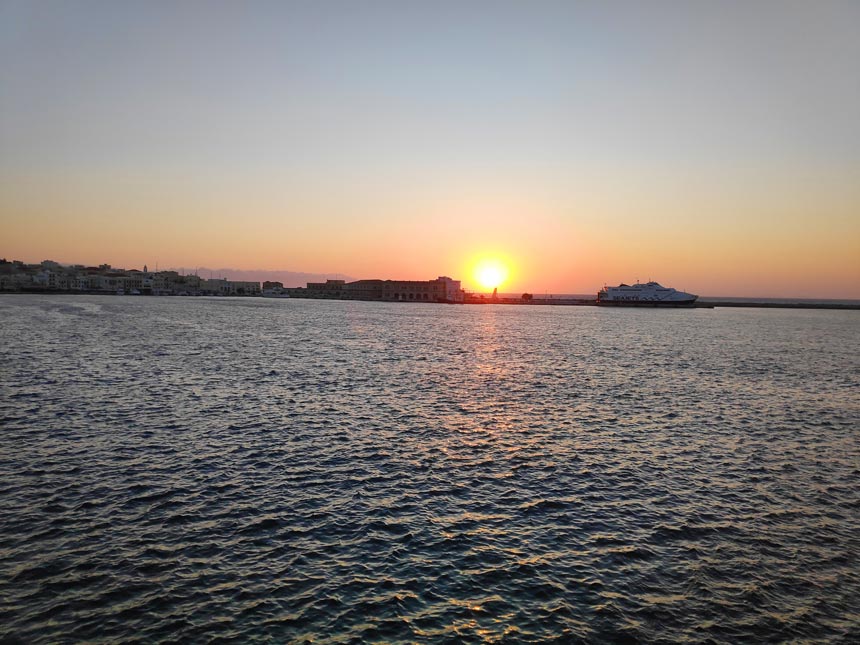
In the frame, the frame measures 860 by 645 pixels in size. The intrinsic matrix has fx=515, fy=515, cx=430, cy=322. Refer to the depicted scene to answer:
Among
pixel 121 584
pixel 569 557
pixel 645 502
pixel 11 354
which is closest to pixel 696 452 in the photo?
pixel 645 502

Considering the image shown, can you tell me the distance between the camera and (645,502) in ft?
67.5

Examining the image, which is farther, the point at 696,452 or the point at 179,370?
the point at 179,370

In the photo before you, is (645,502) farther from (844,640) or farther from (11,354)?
(11,354)

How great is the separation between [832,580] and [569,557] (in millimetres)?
7506

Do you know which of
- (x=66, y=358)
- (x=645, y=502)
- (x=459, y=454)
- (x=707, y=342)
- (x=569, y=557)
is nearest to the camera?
(x=569, y=557)

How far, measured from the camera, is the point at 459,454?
86.2 ft

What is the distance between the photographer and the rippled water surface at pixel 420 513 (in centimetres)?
1298

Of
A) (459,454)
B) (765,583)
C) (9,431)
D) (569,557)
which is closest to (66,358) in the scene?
(9,431)

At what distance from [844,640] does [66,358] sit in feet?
211

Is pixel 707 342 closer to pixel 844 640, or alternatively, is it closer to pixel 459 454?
pixel 459 454

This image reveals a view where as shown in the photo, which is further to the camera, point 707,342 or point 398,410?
point 707,342

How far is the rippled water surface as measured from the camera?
1298cm

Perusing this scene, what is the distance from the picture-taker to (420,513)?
19078 mm

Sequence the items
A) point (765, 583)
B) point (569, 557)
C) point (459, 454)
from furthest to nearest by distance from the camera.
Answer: point (459, 454), point (569, 557), point (765, 583)
